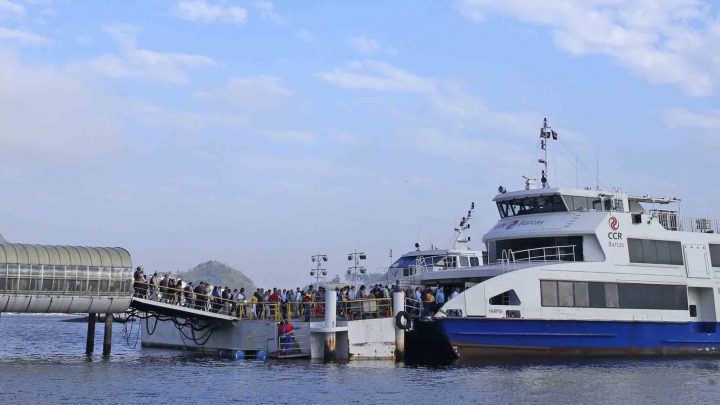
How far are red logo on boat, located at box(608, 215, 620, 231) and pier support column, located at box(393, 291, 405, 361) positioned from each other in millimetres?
8949

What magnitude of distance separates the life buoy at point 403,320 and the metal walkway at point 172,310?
288 inches

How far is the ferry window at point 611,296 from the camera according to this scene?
109 ft

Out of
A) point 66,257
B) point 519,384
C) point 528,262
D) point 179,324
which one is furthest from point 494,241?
point 66,257

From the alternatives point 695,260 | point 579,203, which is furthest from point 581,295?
point 695,260

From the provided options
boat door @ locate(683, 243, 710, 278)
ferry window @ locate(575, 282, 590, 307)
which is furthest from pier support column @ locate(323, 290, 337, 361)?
boat door @ locate(683, 243, 710, 278)

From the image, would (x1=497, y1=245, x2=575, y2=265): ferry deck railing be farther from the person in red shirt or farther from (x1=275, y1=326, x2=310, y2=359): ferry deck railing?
the person in red shirt

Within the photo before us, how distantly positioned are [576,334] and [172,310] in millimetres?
15676

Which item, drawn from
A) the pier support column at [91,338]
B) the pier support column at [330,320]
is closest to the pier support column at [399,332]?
the pier support column at [330,320]

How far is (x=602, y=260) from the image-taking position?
110 feet

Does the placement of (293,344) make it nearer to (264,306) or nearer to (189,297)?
(264,306)

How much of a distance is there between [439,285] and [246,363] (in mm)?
8767

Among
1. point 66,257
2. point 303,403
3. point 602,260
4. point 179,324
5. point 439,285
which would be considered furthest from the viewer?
point 179,324

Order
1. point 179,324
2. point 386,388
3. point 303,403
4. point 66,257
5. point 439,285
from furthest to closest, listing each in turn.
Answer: point 179,324 < point 439,285 < point 66,257 < point 386,388 < point 303,403

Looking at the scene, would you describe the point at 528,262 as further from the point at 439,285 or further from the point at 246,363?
Result: the point at 246,363
